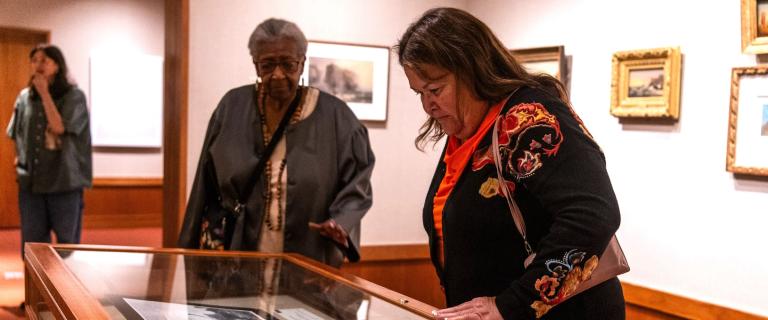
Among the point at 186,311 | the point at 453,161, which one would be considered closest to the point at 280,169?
the point at 186,311

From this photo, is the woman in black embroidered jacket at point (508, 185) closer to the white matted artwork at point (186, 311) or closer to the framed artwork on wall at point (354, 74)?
the white matted artwork at point (186, 311)

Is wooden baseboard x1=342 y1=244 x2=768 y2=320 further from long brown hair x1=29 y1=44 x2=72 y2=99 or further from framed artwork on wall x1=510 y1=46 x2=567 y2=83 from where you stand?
long brown hair x1=29 y1=44 x2=72 y2=99

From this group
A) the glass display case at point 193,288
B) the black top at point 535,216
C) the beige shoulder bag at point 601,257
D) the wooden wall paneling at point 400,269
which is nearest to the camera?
the black top at point 535,216

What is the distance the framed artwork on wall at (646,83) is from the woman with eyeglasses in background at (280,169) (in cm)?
145

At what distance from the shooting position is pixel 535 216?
164cm

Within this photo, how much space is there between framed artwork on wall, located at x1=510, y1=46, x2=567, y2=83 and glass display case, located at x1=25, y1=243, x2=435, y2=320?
2216mm

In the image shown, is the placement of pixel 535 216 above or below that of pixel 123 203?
above

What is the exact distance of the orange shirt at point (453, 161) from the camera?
175 centimetres

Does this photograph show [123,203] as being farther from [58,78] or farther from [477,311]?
[477,311]

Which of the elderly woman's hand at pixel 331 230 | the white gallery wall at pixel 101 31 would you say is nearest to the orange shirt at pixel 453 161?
the elderly woman's hand at pixel 331 230

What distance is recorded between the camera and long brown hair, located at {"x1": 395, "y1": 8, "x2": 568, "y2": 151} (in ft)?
5.59

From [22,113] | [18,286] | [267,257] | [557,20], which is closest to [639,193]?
[557,20]

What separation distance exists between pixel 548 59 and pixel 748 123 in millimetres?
1323

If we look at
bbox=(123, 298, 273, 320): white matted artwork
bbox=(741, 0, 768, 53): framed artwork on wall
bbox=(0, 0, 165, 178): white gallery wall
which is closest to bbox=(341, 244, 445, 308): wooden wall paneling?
bbox=(741, 0, 768, 53): framed artwork on wall
